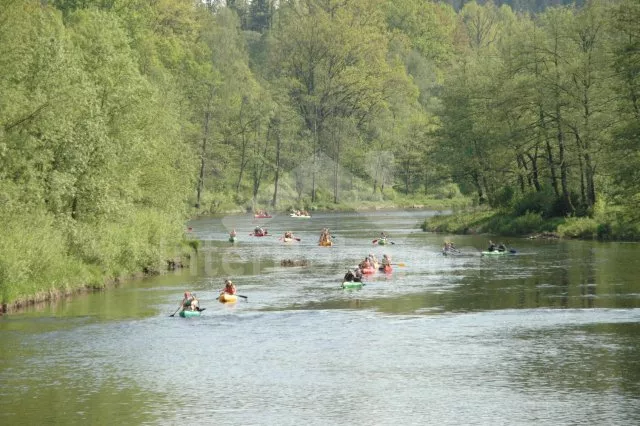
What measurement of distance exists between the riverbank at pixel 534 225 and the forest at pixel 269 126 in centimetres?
49

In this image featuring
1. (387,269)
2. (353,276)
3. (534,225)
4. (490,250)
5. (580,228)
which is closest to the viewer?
(353,276)

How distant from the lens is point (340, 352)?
35.9 m

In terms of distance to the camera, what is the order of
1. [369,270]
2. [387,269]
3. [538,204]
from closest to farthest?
[369,270]
[387,269]
[538,204]

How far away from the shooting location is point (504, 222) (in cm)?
9031

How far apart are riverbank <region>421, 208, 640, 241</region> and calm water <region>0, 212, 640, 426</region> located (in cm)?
1488

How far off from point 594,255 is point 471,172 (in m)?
35.8

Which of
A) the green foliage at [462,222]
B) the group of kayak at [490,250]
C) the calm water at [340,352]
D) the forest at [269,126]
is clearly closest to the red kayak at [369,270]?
the calm water at [340,352]

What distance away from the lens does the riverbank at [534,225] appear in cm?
7527

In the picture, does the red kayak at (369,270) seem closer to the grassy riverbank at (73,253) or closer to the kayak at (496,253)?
the grassy riverbank at (73,253)

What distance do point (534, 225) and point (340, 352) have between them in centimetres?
5378

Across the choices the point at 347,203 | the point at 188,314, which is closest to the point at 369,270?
the point at 188,314

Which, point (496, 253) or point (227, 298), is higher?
point (496, 253)

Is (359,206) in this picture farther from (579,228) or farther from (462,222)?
(579,228)

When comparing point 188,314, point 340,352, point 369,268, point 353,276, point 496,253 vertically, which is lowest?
point 340,352
